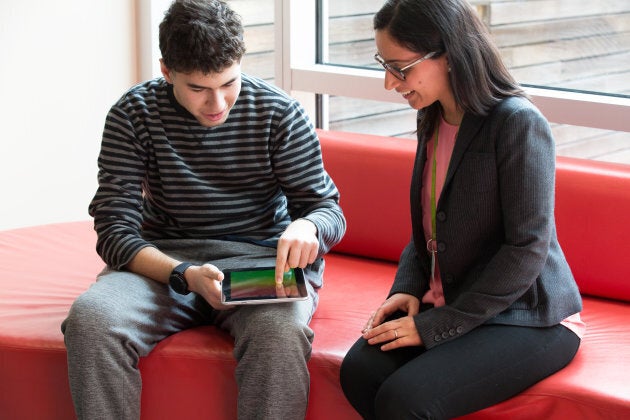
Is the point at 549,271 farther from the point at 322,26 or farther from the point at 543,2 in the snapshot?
the point at 322,26

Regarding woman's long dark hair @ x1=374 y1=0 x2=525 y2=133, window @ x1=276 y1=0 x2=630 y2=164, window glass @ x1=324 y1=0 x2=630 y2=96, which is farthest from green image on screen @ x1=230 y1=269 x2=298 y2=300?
window glass @ x1=324 y1=0 x2=630 y2=96

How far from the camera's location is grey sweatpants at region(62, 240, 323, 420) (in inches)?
78.2

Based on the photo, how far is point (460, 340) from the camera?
6.27 ft

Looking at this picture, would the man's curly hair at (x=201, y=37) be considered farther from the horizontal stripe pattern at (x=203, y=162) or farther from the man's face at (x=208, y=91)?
the horizontal stripe pattern at (x=203, y=162)

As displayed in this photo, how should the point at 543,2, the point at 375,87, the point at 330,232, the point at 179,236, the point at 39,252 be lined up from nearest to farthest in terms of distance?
the point at 330,232 → the point at 179,236 → the point at 39,252 → the point at 543,2 → the point at 375,87

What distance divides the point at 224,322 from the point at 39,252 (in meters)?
0.77

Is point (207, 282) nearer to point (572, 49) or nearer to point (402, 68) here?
point (402, 68)

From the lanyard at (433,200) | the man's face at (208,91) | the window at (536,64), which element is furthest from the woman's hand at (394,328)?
the window at (536,64)

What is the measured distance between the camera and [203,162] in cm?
225

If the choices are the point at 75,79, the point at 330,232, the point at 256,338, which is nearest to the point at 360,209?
the point at 330,232

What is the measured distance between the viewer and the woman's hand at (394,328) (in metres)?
1.93

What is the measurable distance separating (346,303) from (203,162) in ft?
1.63

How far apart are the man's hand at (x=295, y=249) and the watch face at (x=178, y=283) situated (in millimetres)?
218

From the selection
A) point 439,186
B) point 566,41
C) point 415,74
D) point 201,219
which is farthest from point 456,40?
point 566,41
